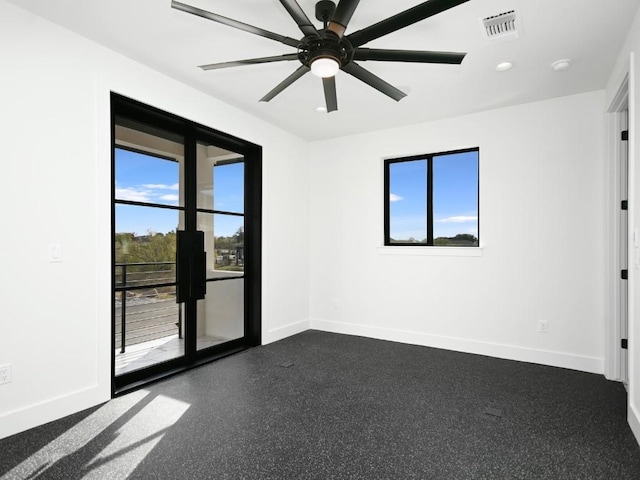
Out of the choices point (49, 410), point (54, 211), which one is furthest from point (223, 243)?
point (49, 410)

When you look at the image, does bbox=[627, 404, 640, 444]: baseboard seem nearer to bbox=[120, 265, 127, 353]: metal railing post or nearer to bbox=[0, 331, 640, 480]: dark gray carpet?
bbox=[0, 331, 640, 480]: dark gray carpet

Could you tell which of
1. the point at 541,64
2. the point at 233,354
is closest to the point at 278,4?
the point at 541,64

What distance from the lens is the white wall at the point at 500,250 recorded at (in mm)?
3547

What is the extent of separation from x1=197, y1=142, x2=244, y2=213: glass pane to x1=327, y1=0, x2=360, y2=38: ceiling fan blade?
2262 millimetres

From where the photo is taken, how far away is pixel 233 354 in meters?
3.99

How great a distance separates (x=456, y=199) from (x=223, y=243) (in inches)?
107

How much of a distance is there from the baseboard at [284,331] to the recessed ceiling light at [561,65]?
381 cm

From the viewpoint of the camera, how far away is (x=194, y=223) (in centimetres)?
365

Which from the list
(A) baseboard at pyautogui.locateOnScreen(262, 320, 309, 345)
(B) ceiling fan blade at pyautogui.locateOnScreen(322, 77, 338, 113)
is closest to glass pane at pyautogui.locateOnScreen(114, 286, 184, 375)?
(A) baseboard at pyautogui.locateOnScreen(262, 320, 309, 345)

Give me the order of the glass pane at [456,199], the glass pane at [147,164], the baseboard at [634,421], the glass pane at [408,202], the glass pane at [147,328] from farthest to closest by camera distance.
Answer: the glass pane at [408,202]
the glass pane at [456,199]
the glass pane at [147,328]
the glass pane at [147,164]
the baseboard at [634,421]

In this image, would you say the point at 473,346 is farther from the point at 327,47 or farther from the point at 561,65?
the point at 327,47

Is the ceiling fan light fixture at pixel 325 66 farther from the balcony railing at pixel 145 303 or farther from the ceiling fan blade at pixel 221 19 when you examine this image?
the balcony railing at pixel 145 303

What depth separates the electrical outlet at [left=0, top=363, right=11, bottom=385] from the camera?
2.28 metres

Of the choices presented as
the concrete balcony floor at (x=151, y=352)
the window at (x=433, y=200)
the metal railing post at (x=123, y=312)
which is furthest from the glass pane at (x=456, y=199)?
the metal railing post at (x=123, y=312)
